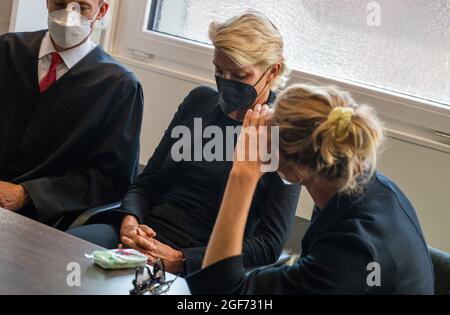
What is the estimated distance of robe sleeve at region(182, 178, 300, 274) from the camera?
6.90 feet

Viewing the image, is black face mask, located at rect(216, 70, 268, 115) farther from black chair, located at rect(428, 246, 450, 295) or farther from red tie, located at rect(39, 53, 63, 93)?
black chair, located at rect(428, 246, 450, 295)

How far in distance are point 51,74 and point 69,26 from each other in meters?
0.19

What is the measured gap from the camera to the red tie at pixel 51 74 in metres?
2.43

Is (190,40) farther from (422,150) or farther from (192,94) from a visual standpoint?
(422,150)

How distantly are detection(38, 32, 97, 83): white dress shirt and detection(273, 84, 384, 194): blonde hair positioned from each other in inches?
43.1

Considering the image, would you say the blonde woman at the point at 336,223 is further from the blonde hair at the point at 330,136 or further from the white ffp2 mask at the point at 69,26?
the white ffp2 mask at the point at 69,26

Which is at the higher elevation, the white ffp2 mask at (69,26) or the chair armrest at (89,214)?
the white ffp2 mask at (69,26)

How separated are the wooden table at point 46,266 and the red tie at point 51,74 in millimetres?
768

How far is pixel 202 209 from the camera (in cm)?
227

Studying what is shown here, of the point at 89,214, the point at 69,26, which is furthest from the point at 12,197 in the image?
the point at 69,26

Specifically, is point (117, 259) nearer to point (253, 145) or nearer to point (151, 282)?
point (151, 282)

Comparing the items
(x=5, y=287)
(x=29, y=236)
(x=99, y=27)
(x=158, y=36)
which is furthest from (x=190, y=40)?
(x=5, y=287)

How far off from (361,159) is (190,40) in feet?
5.51

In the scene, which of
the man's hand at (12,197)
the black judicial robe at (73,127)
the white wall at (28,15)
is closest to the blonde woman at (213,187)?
the black judicial robe at (73,127)
